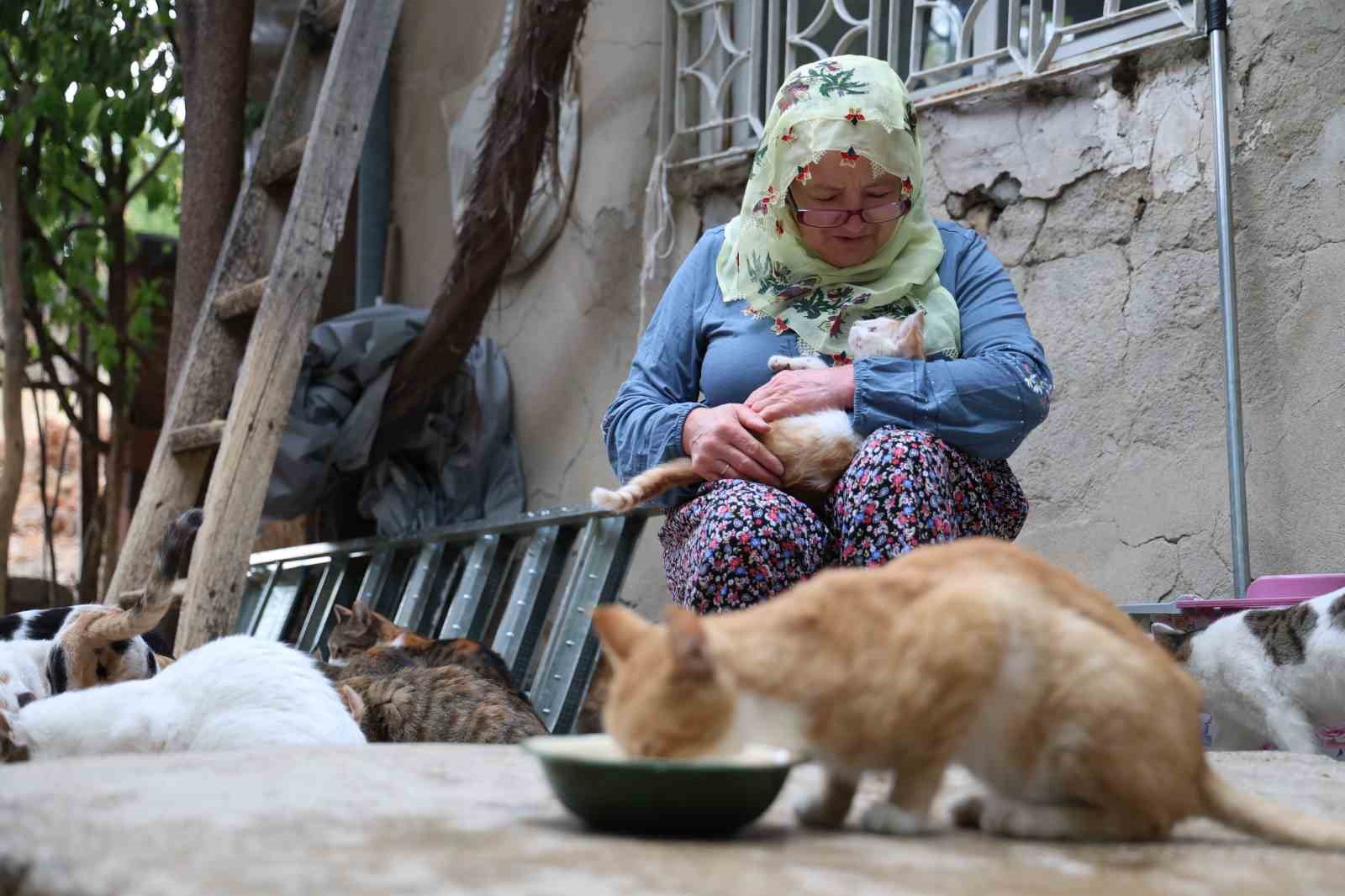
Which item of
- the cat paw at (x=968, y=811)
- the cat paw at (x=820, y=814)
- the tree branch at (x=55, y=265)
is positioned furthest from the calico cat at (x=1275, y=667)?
the tree branch at (x=55, y=265)

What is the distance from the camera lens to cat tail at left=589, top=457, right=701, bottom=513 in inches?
93.5

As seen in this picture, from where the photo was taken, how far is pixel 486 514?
16.3ft

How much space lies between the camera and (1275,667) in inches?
110

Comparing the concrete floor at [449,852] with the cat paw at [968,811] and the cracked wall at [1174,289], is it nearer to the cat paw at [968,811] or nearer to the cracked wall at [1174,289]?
the cat paw at [968,811]

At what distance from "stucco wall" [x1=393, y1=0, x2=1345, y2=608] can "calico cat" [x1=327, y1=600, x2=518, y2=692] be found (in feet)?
4.94

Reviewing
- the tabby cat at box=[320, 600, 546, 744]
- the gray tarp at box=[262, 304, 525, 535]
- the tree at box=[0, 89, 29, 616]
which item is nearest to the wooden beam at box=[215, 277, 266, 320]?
the gray tarp at box=[262, 304, 525, 535]

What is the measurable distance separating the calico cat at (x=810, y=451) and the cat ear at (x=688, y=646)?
1.15 metres

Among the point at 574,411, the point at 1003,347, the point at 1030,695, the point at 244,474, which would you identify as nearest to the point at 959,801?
the point at 1030,695

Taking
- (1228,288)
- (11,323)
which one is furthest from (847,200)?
(11,323)

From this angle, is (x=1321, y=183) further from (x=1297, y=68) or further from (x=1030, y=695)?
(x=1030, y=695)

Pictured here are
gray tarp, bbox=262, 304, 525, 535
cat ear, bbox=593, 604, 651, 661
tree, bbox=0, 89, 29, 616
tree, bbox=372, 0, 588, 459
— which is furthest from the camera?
tree, bbox=0, 89, 29, 616

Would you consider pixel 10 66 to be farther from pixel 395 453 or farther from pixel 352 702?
pixel 352 702

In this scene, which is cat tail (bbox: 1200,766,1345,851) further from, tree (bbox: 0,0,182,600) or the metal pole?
tree (bbox: 0,0,182,600)

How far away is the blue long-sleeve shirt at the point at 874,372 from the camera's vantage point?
2357 mm
